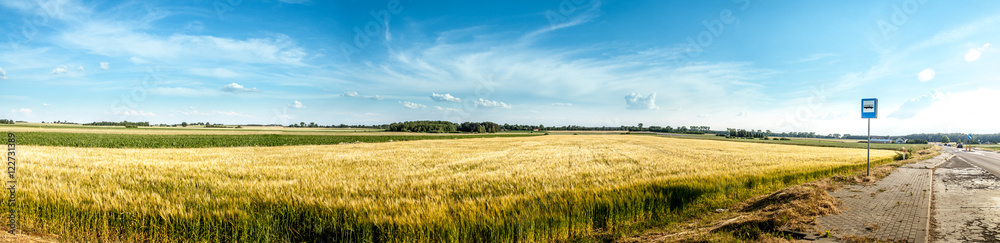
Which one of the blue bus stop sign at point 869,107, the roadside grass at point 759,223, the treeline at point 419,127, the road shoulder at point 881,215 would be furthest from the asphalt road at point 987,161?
the treeline at point 419,127

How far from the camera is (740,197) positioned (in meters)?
8.88

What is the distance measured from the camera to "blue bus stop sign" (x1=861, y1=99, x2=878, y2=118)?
13336mm

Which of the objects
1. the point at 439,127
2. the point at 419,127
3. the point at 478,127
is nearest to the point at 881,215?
the point at 419,127

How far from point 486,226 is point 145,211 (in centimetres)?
556

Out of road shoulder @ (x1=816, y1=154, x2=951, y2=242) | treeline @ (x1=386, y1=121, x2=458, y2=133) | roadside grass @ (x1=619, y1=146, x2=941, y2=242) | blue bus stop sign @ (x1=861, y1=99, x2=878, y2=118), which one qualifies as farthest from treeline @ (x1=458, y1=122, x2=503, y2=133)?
roadside grass @ (x1=619, y1=146, x2=941, y2=242)

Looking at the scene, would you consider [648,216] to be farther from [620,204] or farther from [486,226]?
[486,226]

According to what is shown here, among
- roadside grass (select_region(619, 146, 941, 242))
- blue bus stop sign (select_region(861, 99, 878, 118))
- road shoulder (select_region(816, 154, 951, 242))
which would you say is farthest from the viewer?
blue bus stop sign (select_region(861, 99, 878, 118))

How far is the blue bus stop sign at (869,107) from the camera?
13.3m

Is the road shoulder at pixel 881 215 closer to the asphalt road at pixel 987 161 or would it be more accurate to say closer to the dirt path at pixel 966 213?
the dirt path at pixel 966 213

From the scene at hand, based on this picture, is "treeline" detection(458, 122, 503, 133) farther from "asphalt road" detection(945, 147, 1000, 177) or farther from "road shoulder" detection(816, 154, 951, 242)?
"road shoulder" detection(816, 154, 951, 242)

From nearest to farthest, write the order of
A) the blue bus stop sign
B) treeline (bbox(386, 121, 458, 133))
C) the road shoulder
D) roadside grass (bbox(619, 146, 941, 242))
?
roadside grass (bbox(619, 146, 941, 242)) → the road shoulder → the blue bus stop sign → treeline (bbox(386, 121, 458, 133))

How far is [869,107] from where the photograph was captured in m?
13.6

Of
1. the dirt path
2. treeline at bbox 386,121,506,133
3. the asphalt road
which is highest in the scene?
treeline at bbox 386,121,506,133

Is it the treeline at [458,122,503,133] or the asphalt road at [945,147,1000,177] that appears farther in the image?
the treeline at [458,122,503,133]
